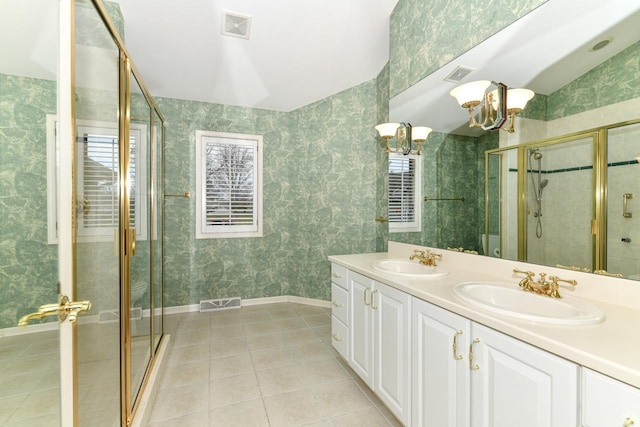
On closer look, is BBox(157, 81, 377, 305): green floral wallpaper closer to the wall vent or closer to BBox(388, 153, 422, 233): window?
the wall vent

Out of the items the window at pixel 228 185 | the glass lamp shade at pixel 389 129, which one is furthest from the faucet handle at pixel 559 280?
the window at pixel 228 185

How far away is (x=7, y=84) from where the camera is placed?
0.79 m

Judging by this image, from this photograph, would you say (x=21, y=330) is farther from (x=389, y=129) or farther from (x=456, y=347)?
(x=389, y=129)

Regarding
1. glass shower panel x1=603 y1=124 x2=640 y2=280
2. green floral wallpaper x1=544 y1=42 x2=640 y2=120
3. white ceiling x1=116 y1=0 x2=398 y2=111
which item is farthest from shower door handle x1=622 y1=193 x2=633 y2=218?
white ceiling x1=116 y1=0 x2=398 y2=111

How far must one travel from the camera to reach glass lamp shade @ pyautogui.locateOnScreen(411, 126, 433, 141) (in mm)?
2104

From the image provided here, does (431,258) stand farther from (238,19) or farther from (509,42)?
(238,19)

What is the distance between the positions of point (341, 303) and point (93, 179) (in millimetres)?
1713

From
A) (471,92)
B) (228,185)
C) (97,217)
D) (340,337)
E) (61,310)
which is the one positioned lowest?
(340,337)

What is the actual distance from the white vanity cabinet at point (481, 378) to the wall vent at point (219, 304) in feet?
8.77

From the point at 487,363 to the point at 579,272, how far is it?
2.04 ft

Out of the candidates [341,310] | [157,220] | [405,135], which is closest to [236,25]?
[405,135]

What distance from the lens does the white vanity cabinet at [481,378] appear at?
0.82 meters

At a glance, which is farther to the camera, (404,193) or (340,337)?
(404,193)

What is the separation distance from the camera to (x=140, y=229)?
1.87 meters
